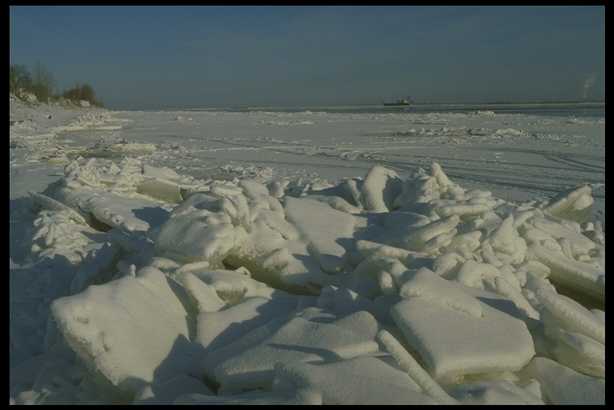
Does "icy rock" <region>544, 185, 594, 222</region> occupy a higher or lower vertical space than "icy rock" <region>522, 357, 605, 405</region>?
higher

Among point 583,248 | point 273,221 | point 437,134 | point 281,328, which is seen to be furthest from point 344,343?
point 437,134

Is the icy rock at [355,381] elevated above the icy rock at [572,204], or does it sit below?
below

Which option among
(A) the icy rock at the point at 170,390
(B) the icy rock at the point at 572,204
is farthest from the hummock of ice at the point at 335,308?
(B) the icy rock at the point at 572,204

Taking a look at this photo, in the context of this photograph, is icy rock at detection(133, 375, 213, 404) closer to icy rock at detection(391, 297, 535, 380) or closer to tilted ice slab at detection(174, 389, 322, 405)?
tilted ice slab at detection(174, 389, 322, 405)

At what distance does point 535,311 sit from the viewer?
212 centimetres

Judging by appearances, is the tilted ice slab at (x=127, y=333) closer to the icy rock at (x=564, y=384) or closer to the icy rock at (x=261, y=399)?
the icy rock at (x=261, y=399)

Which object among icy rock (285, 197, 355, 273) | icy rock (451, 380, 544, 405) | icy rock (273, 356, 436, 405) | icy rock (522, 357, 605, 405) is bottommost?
icy rock (522, 357, 605, 405)

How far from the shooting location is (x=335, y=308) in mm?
2113

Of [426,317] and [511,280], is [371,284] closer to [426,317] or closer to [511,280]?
[426,317]

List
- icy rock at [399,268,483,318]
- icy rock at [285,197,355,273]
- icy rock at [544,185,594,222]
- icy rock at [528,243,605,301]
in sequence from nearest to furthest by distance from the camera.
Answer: icy rock at [399,268,483,318], icy rock at [528,243,605,301], icy rock at [285,197,355,273], icy rock at [544,185,594,222]

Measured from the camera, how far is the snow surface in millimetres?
1699

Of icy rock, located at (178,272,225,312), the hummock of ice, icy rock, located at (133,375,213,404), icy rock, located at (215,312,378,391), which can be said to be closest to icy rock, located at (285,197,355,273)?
the hummock of ice

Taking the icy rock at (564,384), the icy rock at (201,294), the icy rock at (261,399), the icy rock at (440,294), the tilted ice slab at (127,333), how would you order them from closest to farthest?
the icy rock at (261,399) < the icy rock at (564,384) < the tilted ice slab at (127,333) < the icy rock at (440,294) < the icy rock at (201,294)

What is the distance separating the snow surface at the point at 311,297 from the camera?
5.57ft
